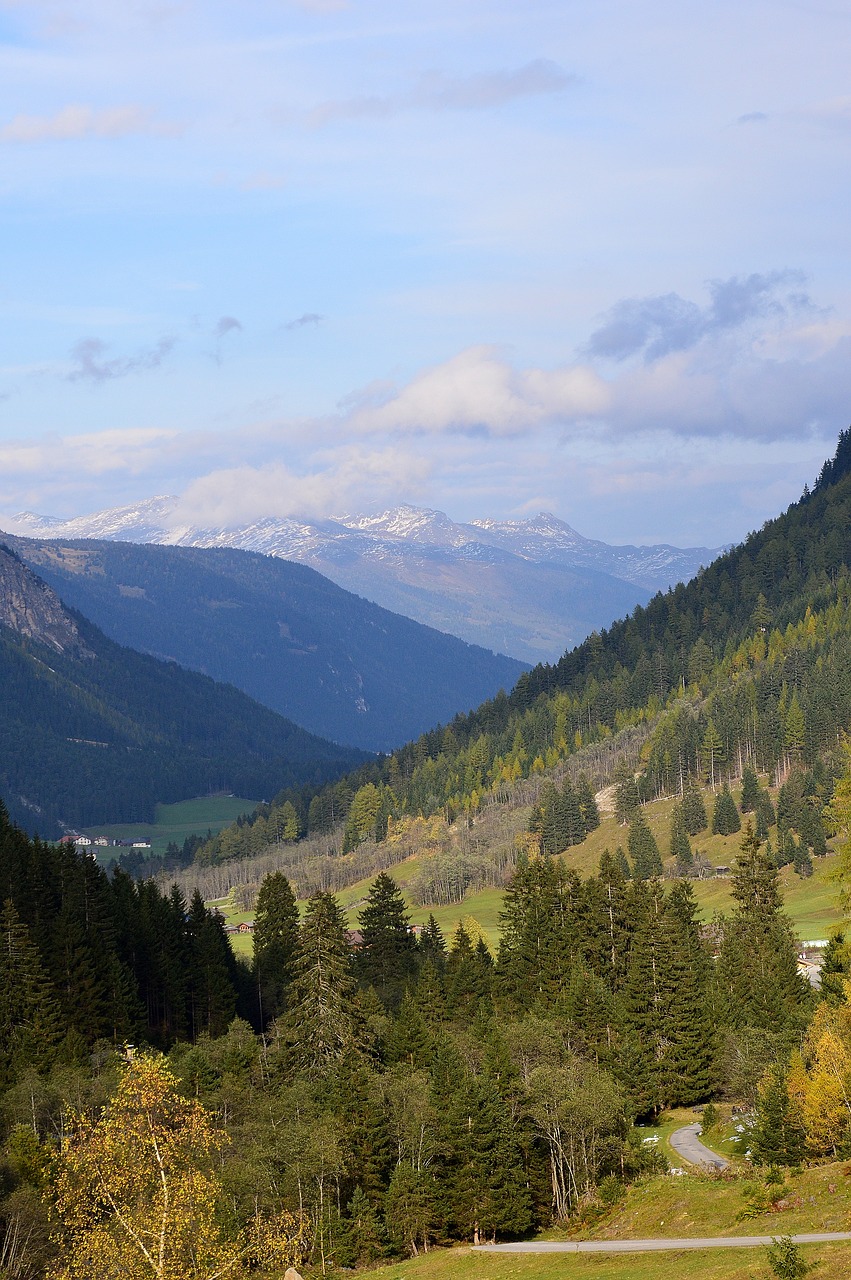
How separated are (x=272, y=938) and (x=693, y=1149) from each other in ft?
187

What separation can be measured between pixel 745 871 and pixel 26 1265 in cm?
8354

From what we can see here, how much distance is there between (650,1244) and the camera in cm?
6825

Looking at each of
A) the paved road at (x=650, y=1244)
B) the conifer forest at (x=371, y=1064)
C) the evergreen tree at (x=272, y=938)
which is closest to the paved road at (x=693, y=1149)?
the conifer forest at (x=371, y=1064)

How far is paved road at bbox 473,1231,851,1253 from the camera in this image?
58925 mm

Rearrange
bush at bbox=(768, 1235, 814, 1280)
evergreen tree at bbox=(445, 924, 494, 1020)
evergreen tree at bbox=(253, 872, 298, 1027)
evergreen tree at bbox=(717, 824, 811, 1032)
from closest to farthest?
bush at bbox=(768, 1235, 814, 1280), evergreen tree at bbox=(717, 824, 811, 1032), evergreen tree at bbox=(445, 924, 494, 1020), evergreen tree at bbox=(253, 872, 298, 1027)

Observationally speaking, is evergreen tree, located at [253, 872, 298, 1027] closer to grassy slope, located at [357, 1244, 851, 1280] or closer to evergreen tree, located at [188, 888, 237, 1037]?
evergreen tree, located at [188, 888, 237, 1037]

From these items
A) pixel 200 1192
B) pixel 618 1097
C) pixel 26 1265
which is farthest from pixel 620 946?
pixel 200 1192

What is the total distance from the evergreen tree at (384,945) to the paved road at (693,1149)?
140 feet

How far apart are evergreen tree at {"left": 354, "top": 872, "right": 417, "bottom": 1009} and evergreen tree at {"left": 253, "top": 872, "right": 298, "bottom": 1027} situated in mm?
7212

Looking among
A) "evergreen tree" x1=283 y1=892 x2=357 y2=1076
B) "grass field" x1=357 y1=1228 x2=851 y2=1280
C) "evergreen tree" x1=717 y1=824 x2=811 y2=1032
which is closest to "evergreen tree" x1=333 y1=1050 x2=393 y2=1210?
"grass field" x1=357 y1=1228 x2=851 y2=1280

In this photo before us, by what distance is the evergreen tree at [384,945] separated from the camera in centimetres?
13825

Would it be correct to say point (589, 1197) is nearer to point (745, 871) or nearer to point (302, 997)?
point (302, 997)

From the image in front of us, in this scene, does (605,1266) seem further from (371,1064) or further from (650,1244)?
(371,1064)

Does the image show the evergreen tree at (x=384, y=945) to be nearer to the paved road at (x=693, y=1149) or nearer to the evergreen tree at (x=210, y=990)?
the evergreen tree at (x=210, y=990)
